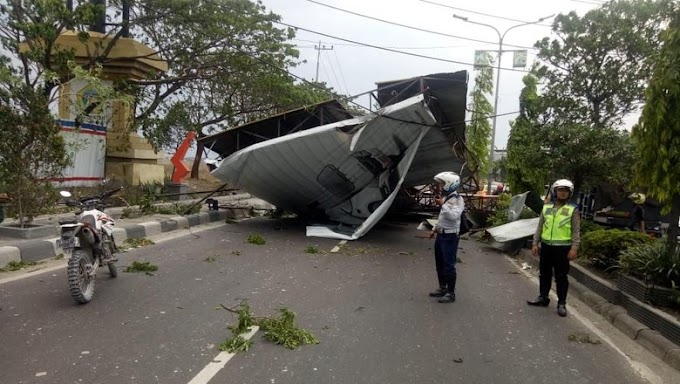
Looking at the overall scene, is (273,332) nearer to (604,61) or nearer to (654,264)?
(654,264)

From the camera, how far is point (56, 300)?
18.0 ft

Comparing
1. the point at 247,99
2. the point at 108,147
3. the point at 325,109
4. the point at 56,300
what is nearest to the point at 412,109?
the point at 325,109

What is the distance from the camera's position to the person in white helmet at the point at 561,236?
6.00 m

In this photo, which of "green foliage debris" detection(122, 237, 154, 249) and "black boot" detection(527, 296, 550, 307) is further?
"green foliage debris" detection(122, 237, 154, 249)

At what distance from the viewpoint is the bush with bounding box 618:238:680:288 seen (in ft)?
18.2

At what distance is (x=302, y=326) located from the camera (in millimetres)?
5039

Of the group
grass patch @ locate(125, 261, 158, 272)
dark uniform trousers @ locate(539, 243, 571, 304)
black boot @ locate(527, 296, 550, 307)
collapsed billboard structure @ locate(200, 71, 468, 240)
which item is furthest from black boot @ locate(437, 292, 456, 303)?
collapsed billboard structure @ locate(200, 71, 468, 240)

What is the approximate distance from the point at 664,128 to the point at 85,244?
660cm

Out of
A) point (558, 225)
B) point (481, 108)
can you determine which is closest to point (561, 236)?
point (558, 225)

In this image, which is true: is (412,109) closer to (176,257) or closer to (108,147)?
(176,257)

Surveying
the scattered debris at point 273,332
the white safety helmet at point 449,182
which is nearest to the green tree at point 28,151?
the scattered debris at point 273,332

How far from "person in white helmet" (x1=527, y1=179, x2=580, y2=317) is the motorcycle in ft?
17.2

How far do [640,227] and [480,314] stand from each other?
9796 mm

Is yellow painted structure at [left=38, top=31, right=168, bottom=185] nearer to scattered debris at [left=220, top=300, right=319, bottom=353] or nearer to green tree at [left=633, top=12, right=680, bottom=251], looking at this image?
scattered debris at [left=220, top=300, right=319, bottom=353]
